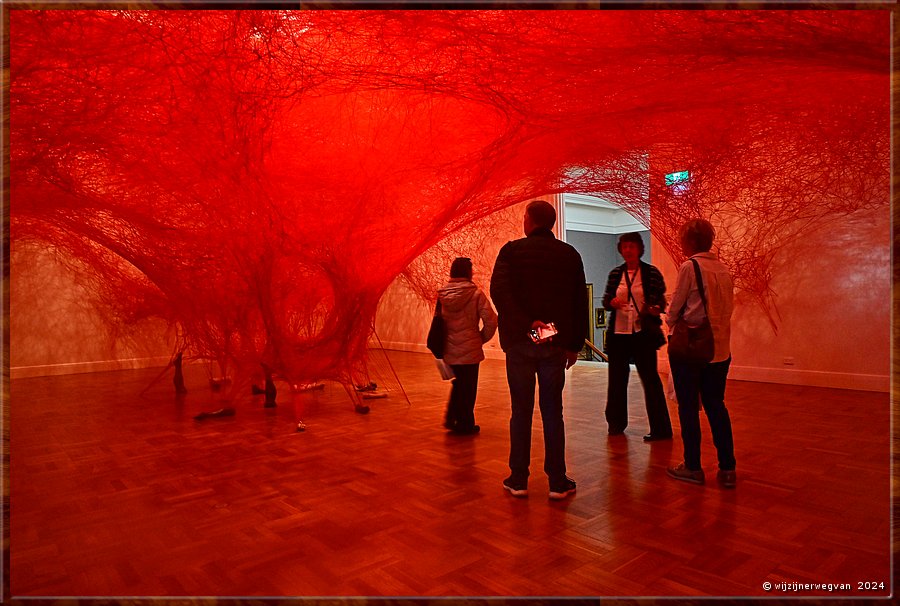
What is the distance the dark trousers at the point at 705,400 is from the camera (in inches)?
117

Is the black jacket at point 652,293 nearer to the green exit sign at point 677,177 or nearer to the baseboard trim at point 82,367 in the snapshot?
the green exit sign at point 677,177

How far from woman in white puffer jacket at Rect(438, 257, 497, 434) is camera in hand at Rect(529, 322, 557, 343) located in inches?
58.3

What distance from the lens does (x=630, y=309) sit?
3.99 metres

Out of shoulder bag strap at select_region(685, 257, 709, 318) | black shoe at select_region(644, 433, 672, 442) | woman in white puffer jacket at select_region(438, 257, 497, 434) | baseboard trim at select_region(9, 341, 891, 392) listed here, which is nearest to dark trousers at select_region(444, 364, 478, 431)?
woman in white puffer jacket at select_region(438, 257, 497, 434)

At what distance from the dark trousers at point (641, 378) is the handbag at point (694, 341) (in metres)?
0.96

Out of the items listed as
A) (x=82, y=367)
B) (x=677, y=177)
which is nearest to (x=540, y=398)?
(x=677, y=177)

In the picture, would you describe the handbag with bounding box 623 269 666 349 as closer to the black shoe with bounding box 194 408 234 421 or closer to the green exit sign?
the green exit sign

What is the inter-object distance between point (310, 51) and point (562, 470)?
2.63 m

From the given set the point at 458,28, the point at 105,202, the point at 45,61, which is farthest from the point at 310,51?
the point at 105,202

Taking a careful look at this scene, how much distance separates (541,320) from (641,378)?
152 centimetres

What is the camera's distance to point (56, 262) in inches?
348

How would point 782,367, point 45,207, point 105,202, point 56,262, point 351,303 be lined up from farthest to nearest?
point 56,262 < point 782,367 < point 351,303 < point 45,207 < point 105,202

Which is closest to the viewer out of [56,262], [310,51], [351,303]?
[310,51]

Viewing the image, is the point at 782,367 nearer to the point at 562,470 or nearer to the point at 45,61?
the point at 562,470
